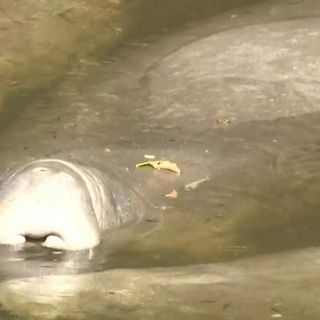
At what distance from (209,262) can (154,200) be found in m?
0.46

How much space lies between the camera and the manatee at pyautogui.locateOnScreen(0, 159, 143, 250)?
3.73 m

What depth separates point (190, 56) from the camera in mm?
5234

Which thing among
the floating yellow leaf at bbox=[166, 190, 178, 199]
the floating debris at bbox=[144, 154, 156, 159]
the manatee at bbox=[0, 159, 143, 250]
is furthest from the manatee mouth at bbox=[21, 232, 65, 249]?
the floating debris at bbox=[144, 154, 156, 159]

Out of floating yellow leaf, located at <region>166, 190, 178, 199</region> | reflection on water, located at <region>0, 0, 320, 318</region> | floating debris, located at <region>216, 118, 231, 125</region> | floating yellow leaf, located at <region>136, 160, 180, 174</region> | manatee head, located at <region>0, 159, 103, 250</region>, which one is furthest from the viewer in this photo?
floating debris, located at <region>216, 118, 231, 125</region>

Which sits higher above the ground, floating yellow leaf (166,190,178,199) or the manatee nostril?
floating yellow leaf (166,190,178,199)

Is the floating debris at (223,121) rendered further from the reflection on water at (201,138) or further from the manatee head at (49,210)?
the manatee head at (49,210)

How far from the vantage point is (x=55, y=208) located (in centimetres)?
374

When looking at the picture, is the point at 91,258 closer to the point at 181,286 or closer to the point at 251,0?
the point at 181,286

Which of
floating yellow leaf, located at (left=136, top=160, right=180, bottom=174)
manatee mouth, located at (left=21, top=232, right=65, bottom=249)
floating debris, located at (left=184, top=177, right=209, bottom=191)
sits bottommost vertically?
manatee mouth, located at (left=21, top=232, right=65, bottom=249)

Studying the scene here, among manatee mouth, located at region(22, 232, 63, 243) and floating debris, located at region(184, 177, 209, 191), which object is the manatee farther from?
floating debris, located at region(184, 177, 209, 191)

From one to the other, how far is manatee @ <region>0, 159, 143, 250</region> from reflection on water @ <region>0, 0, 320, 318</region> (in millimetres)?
54

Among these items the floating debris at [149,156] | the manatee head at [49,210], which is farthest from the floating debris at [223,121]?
the manatee head at [49,210]

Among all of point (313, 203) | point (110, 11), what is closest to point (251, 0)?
point (110, 11)

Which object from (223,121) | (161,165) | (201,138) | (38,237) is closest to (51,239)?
(38,237)
